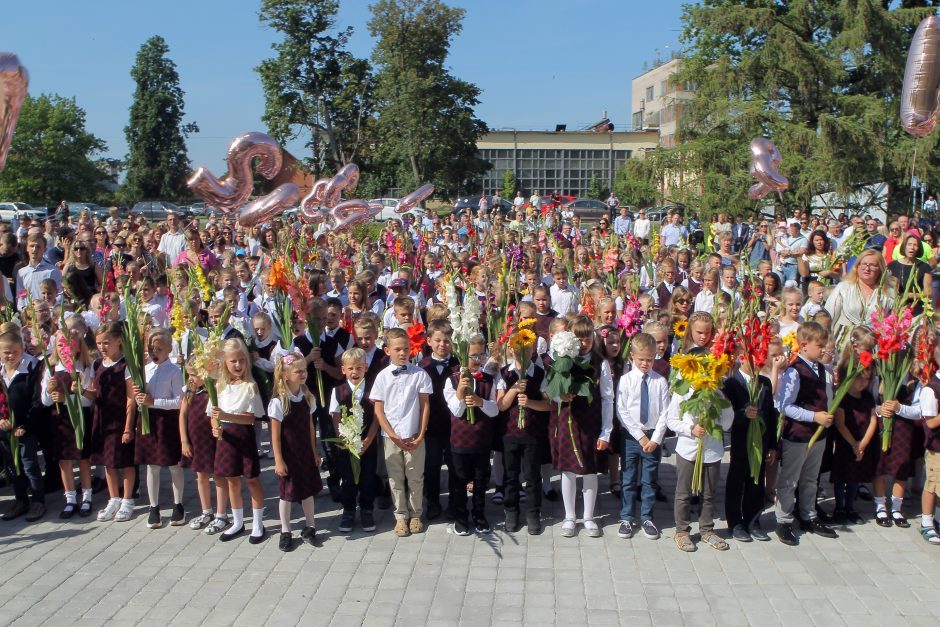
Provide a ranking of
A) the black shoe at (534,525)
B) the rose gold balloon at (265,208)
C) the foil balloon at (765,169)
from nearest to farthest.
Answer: the black shoe at (534,525) < the rose gold balloon at (265,208) < the foil balloon at (765,169)

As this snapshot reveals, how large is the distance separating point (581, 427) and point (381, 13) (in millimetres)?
42156

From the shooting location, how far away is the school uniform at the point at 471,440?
5.52 meters

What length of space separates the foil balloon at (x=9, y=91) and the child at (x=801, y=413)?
22.5 feet

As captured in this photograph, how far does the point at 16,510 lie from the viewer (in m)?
5.86

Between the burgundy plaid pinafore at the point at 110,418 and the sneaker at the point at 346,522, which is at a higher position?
the burgundy plaid pinafore at the point at 110,418

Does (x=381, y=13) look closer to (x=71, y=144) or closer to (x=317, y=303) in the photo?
(x=71, y=144)

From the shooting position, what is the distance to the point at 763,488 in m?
5.40

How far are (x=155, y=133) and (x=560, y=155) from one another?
105 feet

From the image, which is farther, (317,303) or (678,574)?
(317,303)

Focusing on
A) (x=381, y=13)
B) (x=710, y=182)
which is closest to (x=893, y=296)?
(x=710, y=182)

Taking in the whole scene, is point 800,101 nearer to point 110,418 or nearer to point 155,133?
point 110,418

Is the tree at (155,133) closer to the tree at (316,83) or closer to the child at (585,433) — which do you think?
the tree at (316,83)

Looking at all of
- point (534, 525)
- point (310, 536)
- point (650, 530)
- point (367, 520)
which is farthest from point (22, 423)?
point (650, 530)

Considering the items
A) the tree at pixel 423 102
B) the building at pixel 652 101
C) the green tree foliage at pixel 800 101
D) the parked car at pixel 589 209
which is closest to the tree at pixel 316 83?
the tree at pixel 423 102
